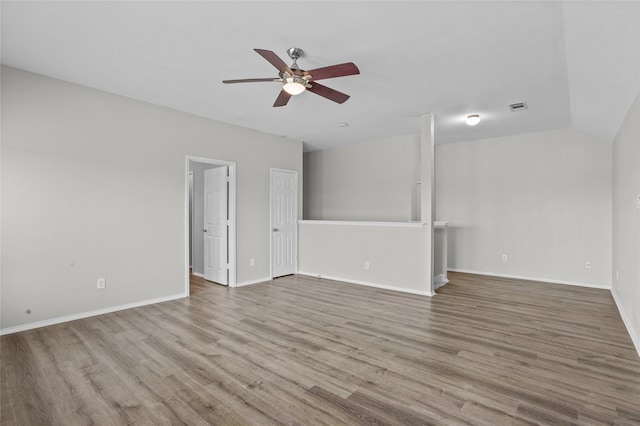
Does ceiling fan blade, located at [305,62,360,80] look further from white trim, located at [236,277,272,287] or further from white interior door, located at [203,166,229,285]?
white trim, located at [236,277,272,287]

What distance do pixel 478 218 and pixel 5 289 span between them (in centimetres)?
714

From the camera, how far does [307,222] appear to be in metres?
6.34

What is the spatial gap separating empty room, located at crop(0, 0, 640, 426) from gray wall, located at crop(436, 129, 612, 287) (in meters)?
0.04

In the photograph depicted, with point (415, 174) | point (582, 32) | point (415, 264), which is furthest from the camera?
point (415, 174)

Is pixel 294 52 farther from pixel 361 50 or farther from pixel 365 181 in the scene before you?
pixel 365 181

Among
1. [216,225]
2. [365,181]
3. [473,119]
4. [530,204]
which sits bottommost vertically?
[216,225]

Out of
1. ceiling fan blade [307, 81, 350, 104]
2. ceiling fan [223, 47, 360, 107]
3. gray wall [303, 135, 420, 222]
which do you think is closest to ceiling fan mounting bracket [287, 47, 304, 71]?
ceiling fan [223, 47, 360, 107]

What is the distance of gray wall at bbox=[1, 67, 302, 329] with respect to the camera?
130 inches

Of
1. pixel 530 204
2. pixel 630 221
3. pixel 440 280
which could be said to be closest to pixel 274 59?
pixel 630 221

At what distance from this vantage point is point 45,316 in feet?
11.4

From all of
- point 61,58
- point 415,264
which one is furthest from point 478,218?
point 61,58

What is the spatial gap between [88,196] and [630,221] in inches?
234

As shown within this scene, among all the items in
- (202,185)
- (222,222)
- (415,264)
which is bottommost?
(415,264)

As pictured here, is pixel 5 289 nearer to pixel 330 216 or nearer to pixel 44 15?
pixel 44 15
